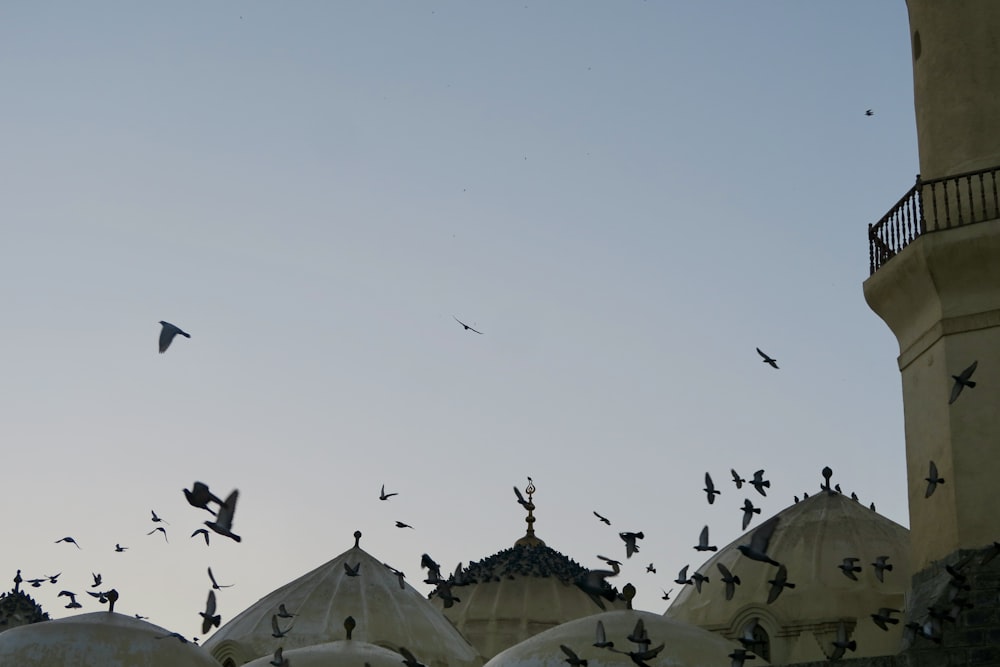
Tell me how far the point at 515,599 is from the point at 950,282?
13578mm

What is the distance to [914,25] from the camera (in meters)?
24.0

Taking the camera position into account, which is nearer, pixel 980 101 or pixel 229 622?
pixel 980 101

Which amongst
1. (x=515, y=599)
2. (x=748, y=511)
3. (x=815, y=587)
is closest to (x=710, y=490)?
(x=748, y=511)

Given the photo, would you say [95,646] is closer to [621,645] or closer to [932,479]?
[621,645]

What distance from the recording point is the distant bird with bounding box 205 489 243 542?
1616 centimetres

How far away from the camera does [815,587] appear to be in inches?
1062

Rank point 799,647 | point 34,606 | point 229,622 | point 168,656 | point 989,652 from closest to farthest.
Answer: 1. point 989,652
2. point 168,656
3. point 799,647
4. point 229,622
5. point 34,606

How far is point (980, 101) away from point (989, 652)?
23.6 feet

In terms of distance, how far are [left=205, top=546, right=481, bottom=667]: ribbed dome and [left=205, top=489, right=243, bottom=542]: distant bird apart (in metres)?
11.8

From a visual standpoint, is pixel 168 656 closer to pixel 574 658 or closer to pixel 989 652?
pixel 574 658

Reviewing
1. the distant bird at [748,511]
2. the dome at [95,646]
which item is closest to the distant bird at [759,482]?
the distant bird at [748,511]

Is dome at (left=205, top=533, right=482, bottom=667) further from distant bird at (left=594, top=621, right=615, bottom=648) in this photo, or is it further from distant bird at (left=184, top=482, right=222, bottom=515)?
distant bird at (left=184, top=482, right=222, bottom=515)

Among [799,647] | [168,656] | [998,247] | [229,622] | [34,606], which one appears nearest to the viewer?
[998,247]

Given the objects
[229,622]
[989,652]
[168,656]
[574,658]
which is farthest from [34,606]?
[989,652]
